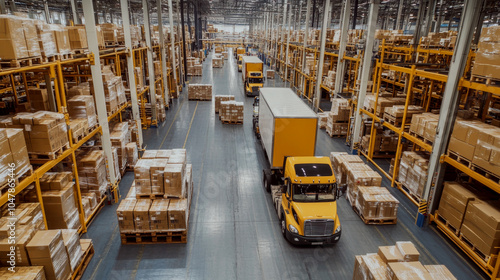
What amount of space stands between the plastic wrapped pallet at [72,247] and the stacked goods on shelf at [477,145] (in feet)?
29.2

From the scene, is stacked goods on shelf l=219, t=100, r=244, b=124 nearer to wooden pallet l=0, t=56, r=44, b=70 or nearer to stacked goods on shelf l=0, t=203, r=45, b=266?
wooden pallet l=0, t=56, r=44, b=70

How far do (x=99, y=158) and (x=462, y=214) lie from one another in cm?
955

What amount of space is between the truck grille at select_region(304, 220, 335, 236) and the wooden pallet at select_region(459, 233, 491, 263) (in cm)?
316

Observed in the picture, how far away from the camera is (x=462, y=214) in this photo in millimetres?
6977

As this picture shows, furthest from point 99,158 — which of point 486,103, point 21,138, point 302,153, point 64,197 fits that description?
point 486,103

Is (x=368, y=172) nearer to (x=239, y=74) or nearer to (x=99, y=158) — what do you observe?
(x=99, y=158)

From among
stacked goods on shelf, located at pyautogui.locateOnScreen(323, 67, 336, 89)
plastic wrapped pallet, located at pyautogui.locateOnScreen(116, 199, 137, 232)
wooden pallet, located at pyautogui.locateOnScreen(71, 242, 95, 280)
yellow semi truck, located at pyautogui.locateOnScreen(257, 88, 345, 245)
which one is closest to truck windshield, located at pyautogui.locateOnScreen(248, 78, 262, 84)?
stacked goods on shelf, located at pyautogui.locateOnScreen(323, 67, 336, 89)

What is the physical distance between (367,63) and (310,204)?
7493mm

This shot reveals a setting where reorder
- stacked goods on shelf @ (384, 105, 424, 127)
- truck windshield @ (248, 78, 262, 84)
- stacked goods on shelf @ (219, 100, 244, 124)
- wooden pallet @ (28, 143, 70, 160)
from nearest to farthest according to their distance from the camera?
wooden pallet @ (28, 143, 70, 160) → stacked goods on shelf @ (384, 105, 424, 127) → stacked goods on shelf @ (219, 100, 244, 124) → truck windshield @ (248, 78, 262, 84)

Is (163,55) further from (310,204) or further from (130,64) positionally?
(310,204)

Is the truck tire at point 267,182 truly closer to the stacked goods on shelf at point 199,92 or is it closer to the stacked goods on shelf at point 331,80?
the stacked goods on shelf at point 331,80

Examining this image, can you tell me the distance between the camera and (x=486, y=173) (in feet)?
21.2

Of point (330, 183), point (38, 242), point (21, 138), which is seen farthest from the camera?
point (330, 183)

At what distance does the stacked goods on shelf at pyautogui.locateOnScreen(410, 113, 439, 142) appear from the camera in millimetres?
8227
